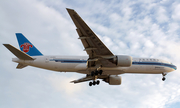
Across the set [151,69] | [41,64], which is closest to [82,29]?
[41,64]

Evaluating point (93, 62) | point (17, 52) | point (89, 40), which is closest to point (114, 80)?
point (93, 62)

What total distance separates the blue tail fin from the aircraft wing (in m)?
7.99

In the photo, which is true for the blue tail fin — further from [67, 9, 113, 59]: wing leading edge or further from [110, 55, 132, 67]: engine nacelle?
[110, 55, 132, 67]: engine nacelle

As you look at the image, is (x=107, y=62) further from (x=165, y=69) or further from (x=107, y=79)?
(x=165, y=69)

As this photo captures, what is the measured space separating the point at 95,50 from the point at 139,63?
24.3 feet

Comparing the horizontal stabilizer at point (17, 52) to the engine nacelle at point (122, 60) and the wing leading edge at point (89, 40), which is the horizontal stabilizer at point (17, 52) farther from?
the engine nacelle at point (122, 60)

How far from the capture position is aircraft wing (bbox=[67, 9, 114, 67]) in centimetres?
1545

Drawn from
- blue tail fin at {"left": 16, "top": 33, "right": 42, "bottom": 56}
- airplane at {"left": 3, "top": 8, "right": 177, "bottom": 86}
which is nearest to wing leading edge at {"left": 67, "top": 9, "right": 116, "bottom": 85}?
airplane at {"left": 3, "top": 8, "right": 177, "bottom": 86}

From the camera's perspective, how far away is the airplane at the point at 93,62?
752 inches

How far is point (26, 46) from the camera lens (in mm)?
24656

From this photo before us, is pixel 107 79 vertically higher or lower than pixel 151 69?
lower

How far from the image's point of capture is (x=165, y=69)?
80.6 feet

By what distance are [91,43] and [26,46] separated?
1090 centimetres

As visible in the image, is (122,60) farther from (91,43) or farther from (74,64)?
(74,64)
